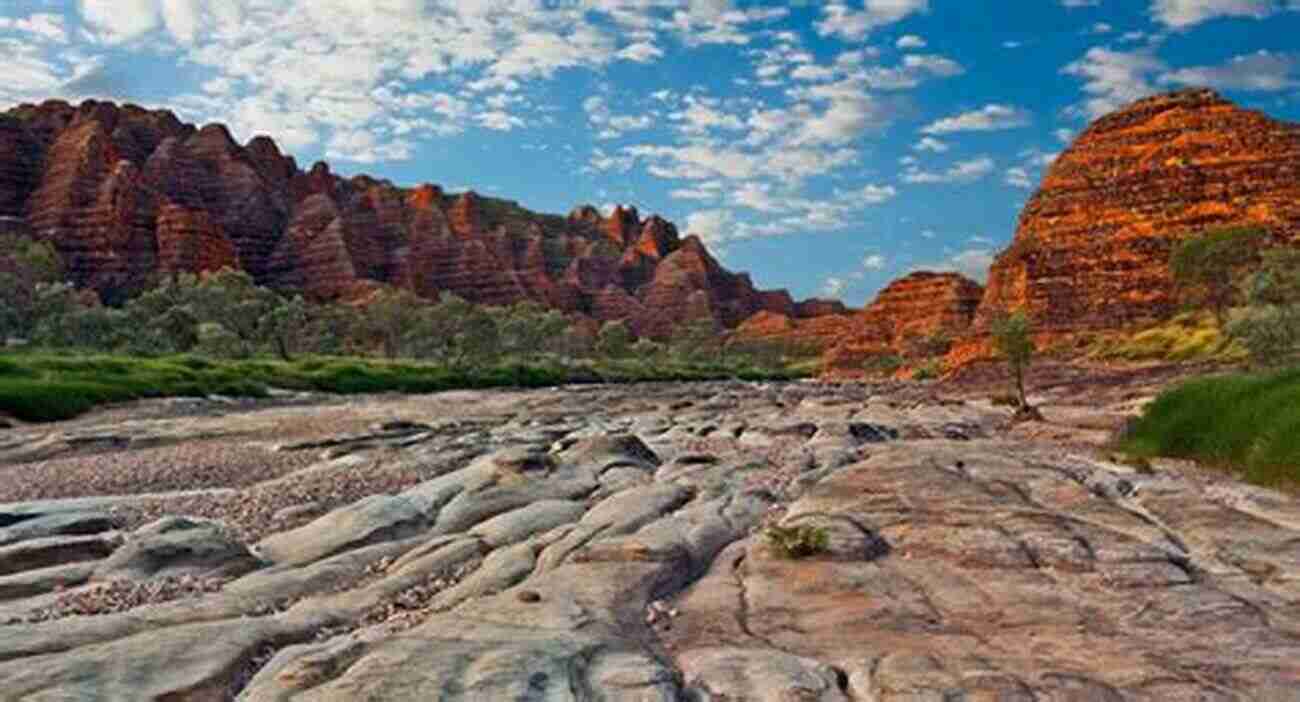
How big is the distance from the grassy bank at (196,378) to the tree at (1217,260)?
68.1 meters

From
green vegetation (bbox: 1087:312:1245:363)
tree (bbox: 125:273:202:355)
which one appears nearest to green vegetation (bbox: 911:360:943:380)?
green vegetation (bbox: 1087:312:1245:363)

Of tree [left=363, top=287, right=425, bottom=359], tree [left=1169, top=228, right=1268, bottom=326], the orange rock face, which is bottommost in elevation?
tree [left=363, top=287, right=425, bottom=359]

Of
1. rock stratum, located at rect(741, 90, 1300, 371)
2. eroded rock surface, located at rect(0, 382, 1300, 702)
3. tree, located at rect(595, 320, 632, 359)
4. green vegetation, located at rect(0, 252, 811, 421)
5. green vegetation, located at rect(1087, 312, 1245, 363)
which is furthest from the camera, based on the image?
tree, located at rect(595, 320, 632, 359)

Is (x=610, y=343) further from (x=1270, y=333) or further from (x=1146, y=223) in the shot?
(x=1270, y=333)

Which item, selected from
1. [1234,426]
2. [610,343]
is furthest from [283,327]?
[1234,426]

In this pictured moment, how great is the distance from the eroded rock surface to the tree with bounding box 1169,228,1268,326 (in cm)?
9306

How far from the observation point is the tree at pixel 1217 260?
356 ft

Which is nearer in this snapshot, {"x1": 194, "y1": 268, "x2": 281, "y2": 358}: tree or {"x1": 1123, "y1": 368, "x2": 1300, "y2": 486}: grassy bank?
{"x1": 1123, "y1": 368, "x2": 1300, "y2": 486}: grassy bank

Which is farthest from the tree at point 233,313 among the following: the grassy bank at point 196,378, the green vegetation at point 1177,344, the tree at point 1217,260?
the tree at point 1217,260

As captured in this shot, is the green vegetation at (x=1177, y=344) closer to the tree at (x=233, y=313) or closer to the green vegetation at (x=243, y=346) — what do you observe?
the green vegetation at (x=243, y=346)

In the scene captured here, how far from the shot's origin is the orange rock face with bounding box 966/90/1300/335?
560ft

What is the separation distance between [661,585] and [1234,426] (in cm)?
2063

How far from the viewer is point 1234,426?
27.7 m

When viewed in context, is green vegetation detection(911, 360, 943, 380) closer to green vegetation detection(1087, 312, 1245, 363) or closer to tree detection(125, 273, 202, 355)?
green vegetation detection(1087, 312, 1245, 363)
